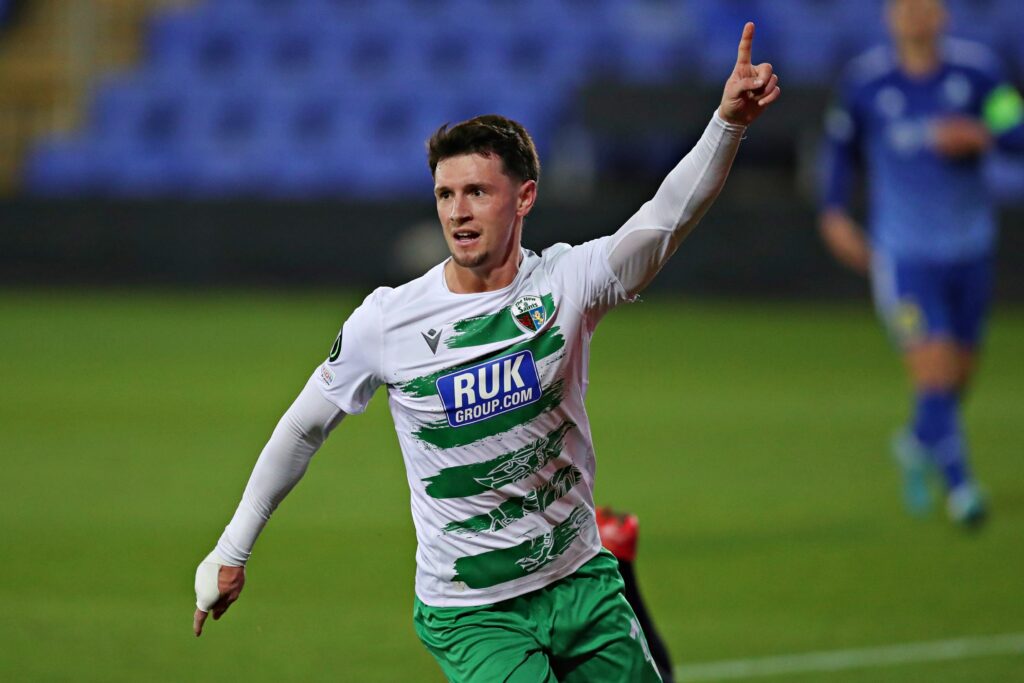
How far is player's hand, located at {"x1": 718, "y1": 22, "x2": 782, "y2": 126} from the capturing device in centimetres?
408

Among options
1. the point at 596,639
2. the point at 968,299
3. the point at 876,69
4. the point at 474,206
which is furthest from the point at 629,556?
the point at 876,69

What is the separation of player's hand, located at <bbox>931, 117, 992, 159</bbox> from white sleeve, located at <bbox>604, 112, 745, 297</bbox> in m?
5.79

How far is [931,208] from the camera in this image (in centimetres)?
988

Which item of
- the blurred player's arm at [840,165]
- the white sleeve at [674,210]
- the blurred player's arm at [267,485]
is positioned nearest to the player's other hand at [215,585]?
the blurred player's arm at [267,485]

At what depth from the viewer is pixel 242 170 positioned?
80.3 feet

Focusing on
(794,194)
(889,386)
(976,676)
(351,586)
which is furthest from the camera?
(794,194)

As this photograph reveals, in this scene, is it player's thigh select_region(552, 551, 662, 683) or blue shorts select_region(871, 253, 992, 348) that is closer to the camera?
player's thigh select_region(552, 551, 662, 683)

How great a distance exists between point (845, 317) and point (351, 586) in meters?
14.0

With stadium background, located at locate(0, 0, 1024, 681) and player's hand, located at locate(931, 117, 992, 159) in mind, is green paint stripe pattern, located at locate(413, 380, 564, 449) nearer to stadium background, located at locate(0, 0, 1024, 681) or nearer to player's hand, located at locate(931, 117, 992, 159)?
stadium background, located at locate(0, 0, 1024, 681)

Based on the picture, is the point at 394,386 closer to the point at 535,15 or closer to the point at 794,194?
the point at 794,194

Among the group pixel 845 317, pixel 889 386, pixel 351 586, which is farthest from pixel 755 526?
pixel 845 317

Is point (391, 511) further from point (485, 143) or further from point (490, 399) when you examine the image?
point (485, 143)

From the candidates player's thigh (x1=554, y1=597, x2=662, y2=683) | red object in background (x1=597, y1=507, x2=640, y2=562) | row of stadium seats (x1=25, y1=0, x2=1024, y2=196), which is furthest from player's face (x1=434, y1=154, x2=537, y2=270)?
row of stadium seats (x1=25, y1=0, x2=1024, y2=196)

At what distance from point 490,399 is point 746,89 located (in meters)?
1.06
